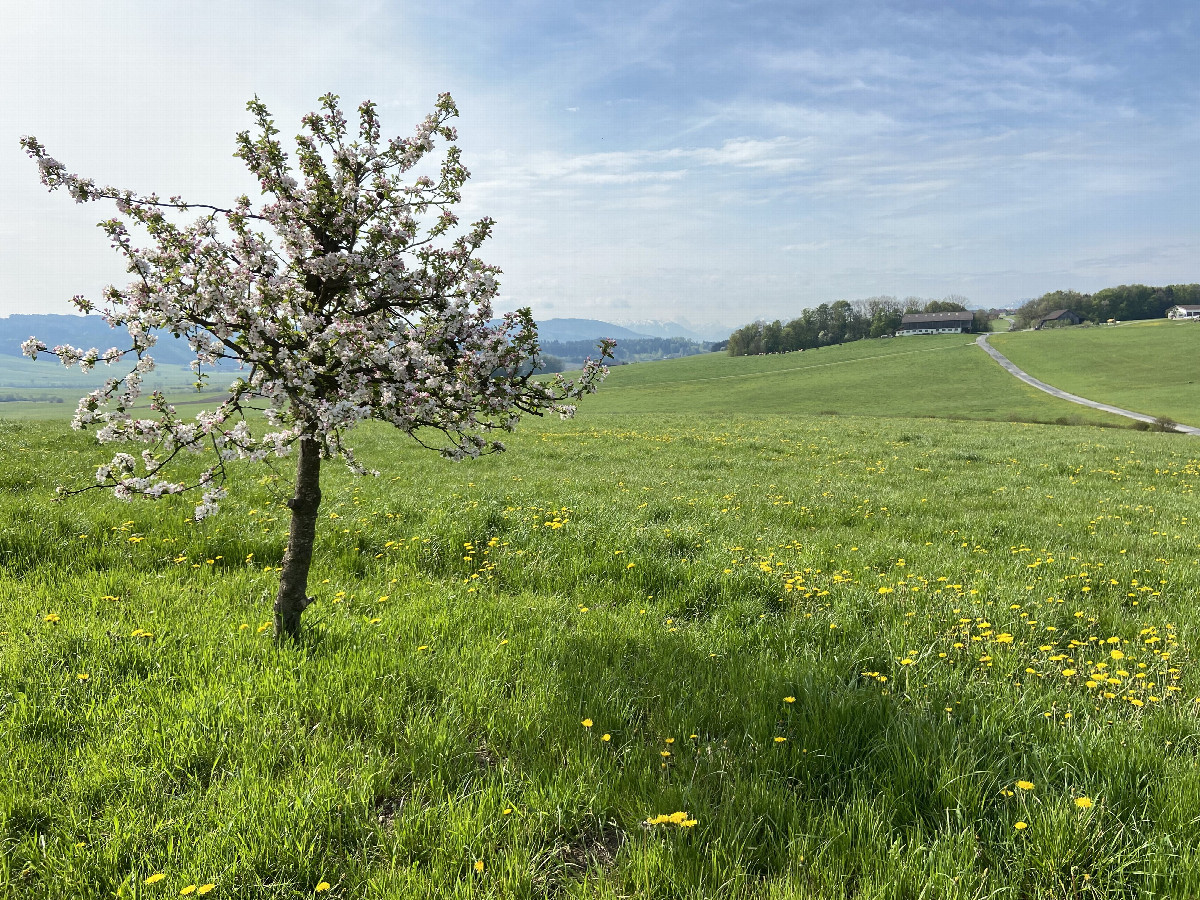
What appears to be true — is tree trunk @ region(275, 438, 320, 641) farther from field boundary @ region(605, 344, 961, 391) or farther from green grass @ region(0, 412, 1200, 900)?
field boundary @ region(605, 344, 961, 391)

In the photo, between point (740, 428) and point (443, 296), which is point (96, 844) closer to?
point (443, 296)

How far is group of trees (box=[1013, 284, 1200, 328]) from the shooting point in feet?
499

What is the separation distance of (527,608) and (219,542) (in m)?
4.98

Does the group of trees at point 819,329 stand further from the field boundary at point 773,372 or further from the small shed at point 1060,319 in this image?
the field boundary at point 773,372

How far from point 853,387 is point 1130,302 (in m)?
Result: 130

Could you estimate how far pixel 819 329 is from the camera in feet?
469

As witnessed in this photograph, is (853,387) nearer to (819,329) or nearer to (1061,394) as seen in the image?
(1061,394)

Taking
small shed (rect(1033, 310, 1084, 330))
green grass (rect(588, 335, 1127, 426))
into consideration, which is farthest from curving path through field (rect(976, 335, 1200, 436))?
small shed (rect(1033, 310, 1084, 330))

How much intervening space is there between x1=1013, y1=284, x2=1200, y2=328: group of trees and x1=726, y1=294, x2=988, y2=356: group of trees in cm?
3149

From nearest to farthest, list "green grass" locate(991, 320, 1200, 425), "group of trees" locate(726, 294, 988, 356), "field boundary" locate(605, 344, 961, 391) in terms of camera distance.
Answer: "green grass" locate(991, 320, 1200, 425)
"field boundary" locate(605, 344, 961, 391)
"group of trees" locate(726, 294, 988, 356)

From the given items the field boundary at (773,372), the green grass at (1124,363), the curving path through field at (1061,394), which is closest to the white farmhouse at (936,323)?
the green grass at (1124,363)

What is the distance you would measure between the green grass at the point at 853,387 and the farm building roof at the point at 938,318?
27.5 meters

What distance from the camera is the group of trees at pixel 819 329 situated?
140625 millimetres

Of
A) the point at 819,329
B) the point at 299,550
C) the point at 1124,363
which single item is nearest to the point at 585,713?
the point at 299,550
